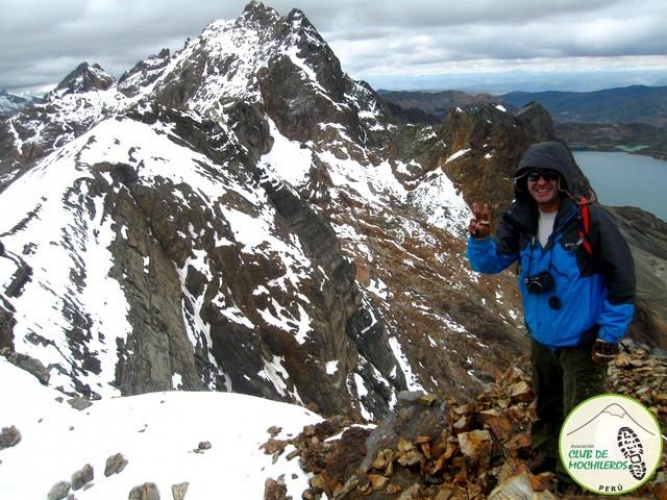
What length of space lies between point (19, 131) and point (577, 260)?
5614 inches

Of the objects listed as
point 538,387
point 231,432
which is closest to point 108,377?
point 231,432

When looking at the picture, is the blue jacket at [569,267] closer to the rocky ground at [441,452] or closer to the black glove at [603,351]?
the black glove at [603,351]

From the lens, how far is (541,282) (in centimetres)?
534

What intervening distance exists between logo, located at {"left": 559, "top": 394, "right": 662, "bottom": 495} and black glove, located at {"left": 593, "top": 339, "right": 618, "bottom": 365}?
1.25ft

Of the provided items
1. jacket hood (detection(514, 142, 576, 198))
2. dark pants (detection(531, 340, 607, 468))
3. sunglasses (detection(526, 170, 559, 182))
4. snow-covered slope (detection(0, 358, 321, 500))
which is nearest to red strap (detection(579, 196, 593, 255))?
jacket hood (detection(514, 142, 576, 198))

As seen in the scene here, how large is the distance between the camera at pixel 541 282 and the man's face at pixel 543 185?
80 centimetres

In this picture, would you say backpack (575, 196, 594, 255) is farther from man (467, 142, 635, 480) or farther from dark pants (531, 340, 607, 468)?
dark pants (531, 340, 607, 468)

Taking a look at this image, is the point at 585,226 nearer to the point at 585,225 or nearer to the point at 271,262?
the point at 585,225

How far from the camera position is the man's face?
17.2ft

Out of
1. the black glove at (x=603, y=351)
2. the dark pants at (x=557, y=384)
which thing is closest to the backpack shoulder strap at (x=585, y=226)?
the black glove at (x=603, y=351)

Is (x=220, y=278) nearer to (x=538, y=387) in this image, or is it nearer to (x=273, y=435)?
(x=273, y=435)

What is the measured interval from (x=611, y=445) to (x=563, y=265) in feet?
6.13

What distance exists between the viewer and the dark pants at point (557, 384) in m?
5.45

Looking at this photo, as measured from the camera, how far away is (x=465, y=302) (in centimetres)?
6047
